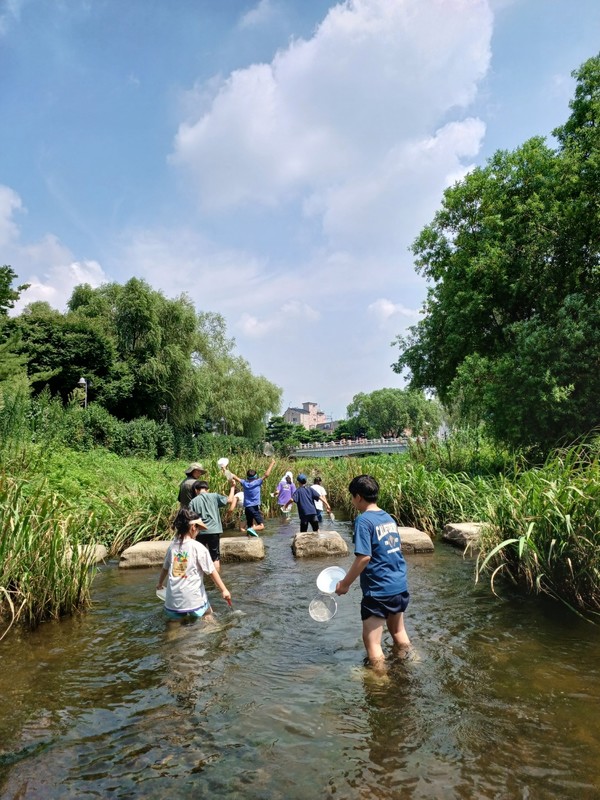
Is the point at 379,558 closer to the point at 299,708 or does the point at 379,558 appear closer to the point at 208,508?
the point at 299,708

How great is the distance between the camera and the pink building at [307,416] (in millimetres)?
166000

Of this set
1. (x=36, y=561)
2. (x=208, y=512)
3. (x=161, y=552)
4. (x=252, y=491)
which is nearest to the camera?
(x=36, y=561)

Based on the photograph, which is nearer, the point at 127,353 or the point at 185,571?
the point at 185,571

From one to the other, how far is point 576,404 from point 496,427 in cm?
229

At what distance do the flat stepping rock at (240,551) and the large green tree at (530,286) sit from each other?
7.46 metres

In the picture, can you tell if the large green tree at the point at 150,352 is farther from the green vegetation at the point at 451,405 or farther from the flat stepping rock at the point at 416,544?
the flat stepping rock at the point at 416,544

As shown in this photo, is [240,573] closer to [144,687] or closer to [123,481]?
[144,687]

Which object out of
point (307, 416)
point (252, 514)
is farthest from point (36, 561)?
point (307, 416)

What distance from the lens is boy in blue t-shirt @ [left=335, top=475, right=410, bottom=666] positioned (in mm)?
4094

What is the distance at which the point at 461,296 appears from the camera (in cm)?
1914

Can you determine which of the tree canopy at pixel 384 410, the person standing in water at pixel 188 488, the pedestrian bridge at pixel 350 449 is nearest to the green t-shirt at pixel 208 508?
the person standing in water at pixel 188 488

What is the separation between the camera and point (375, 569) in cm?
413

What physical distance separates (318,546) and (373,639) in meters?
5.76

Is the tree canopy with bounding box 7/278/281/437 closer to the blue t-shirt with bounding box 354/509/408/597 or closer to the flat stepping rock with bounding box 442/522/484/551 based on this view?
the flat stepping rock with bounding box 442/522/484/551
